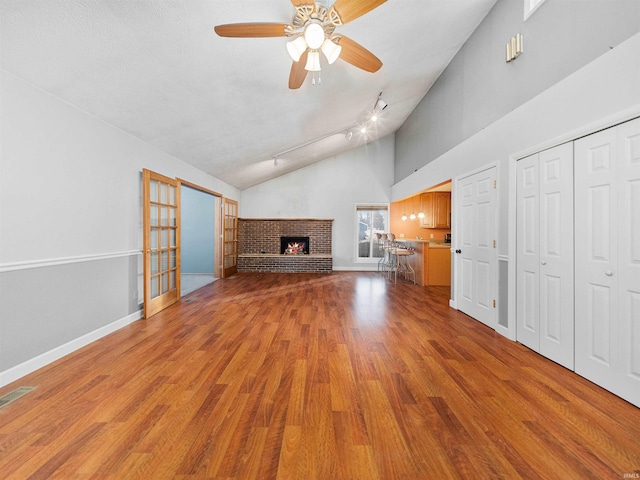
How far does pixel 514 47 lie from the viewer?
2938 millimetres

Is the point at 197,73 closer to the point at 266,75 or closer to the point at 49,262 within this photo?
the point at 266,75

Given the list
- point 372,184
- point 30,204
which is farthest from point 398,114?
point 30,204

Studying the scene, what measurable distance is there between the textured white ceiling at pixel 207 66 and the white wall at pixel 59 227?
0.25 metres

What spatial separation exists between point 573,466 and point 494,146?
3036mm

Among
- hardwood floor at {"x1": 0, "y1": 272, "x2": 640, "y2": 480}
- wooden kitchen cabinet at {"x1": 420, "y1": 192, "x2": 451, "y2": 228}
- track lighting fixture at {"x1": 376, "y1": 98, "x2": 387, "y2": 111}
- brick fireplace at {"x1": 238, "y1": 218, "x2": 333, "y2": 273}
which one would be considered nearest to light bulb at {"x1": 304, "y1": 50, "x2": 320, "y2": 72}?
hardwood floor at {"x1": 0, "y1": 272, "x2": 640, "y2": 480}

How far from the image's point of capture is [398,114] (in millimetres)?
6457

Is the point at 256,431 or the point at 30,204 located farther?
the point at 30,204

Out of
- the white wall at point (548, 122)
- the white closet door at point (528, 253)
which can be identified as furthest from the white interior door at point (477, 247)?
the white closet door at point (528, 253)

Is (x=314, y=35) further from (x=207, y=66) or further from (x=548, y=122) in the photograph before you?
(x=548, y=122)

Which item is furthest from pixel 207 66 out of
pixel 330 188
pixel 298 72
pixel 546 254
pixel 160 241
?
pixel 330 188

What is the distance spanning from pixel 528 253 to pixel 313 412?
2.55 meters

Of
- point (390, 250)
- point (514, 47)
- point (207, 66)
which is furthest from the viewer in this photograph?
point (390, 250)

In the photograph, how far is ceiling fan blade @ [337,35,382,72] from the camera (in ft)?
7.50

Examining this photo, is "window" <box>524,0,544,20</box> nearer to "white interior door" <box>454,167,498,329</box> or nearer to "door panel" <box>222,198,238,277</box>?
"white interior door" <box>454,167,498,329</box>
